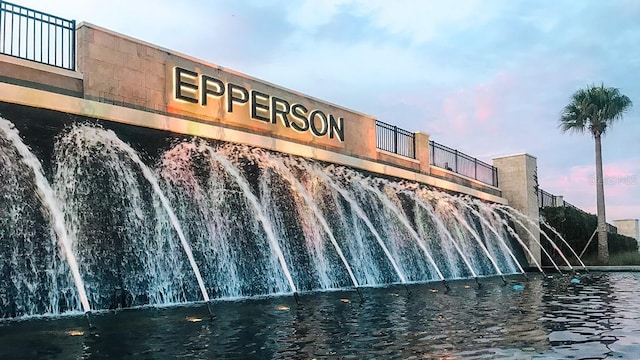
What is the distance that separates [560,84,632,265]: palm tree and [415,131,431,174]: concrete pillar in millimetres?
13965

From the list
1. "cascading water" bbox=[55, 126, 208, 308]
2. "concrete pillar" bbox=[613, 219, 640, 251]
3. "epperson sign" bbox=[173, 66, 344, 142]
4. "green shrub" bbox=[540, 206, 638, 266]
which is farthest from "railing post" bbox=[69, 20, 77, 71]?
"concrete pillar" bbox=[613, 219, 640, 251]

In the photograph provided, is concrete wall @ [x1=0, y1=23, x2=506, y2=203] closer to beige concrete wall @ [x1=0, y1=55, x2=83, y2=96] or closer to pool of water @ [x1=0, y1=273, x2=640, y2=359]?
beige concrete wall @ [x1=0, y1=55, x2=83, y2=96]

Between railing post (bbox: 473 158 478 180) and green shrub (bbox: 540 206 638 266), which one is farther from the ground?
railing post (bbox: 473 158 478 180)

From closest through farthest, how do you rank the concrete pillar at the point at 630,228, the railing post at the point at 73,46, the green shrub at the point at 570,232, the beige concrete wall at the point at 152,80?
the railing post at the point at 73,46 < the beige concrete wall at the point at 152,80 < the green shrub at the point at 570,232 < the concrete pillar at the point at 630,228

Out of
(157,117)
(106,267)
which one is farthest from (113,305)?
(157,117)

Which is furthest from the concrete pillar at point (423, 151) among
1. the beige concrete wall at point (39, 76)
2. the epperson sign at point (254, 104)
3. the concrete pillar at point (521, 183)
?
the beige concrete wall at point (39, 76)

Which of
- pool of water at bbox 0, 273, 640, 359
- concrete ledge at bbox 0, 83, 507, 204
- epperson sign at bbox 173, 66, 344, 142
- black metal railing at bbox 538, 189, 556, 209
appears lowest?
pool of water at bbox 0, 273, 640, 359

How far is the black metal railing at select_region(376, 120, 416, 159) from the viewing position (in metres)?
27.4

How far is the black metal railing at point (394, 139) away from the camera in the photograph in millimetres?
27422

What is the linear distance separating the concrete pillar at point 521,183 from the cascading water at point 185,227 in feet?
52.6

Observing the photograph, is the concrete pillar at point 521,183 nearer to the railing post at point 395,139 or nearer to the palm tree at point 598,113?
the palm tree at point 598,113

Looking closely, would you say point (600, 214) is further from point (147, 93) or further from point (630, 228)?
point (147, 93)

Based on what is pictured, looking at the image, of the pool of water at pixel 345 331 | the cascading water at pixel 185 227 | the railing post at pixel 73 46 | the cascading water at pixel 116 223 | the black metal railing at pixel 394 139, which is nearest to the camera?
the pool of water at pixel 345 331

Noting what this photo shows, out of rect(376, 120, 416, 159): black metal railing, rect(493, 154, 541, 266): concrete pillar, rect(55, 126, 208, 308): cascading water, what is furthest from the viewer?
rect(493, 154, 541, 266): concrete pillar
